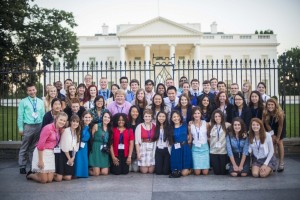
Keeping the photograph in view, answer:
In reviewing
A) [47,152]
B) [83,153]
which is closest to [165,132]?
[83,153]

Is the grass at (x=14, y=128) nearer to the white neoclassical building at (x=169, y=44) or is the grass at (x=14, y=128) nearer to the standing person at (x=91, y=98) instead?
the standing person at (x=91, y=98)

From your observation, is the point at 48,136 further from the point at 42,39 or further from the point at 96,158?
the point at 42,39

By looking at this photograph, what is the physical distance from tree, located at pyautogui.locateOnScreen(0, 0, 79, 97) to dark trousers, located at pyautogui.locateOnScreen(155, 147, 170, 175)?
56.1ft

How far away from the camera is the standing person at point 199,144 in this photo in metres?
6.21

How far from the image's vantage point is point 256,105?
6836 millimetres

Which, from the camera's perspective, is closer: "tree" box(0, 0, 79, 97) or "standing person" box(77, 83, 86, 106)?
"standing person" box(77, 83, 86, 106)

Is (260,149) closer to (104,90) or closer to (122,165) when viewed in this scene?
(122,165)

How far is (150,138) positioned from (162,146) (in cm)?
30

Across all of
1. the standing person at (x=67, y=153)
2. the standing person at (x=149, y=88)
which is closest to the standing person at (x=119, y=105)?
the standing person at (x=149, y=88)

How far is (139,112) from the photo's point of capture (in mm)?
6926

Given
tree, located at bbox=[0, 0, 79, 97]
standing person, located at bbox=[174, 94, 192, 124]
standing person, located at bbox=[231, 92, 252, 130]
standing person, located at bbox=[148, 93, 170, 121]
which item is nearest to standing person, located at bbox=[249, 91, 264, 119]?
standing person, located at bbox=[231, 92, 252, 130]

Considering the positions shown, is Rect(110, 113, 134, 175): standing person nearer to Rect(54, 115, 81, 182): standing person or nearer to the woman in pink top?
Rect(54, 115, 81, 182): standing person

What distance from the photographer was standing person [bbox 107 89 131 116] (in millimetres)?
6871

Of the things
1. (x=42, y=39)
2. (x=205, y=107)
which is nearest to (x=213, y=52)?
(x=42, y=39)
